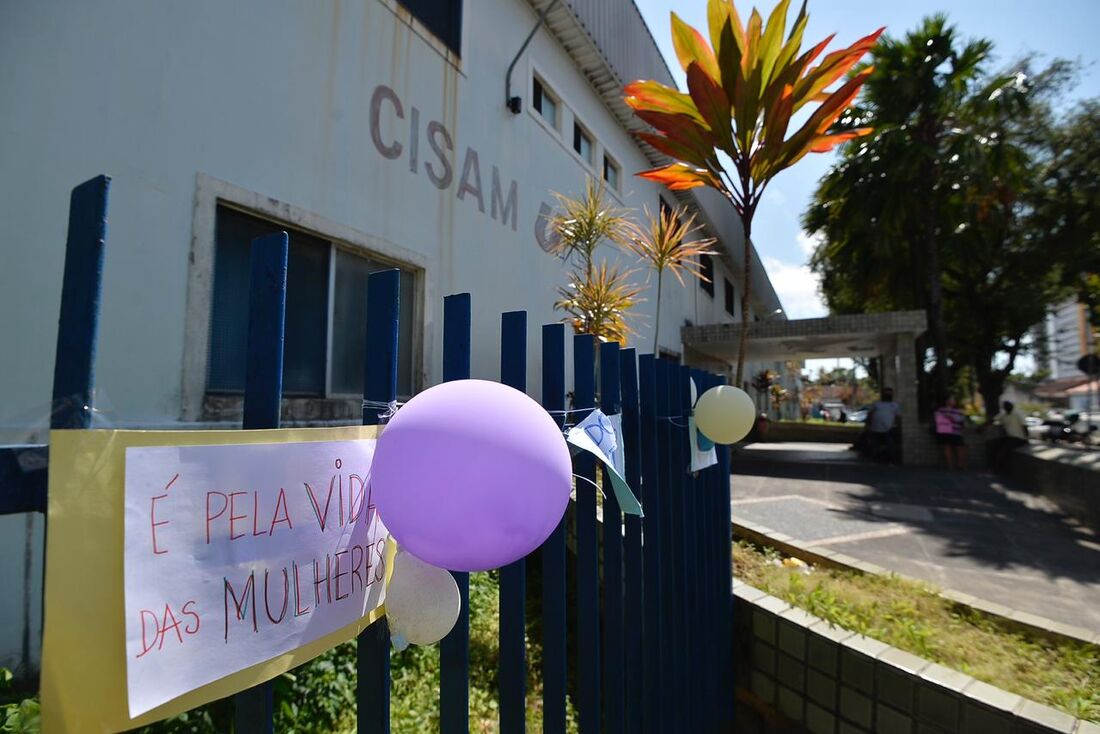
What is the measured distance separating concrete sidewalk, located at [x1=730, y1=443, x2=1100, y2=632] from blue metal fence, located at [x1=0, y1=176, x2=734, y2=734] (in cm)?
243

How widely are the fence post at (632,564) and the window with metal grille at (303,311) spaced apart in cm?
244

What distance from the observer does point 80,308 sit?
71 centimetres

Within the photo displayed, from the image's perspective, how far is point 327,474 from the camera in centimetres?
94

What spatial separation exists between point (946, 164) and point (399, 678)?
1552 centimetres

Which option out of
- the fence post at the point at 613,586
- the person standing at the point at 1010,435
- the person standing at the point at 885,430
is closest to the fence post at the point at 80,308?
the fence post at the point at 613,586

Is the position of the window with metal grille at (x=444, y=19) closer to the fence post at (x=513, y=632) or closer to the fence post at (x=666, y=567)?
the fence post at (x=666, y=567)

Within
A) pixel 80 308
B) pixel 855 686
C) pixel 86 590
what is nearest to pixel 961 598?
pixel 855 686

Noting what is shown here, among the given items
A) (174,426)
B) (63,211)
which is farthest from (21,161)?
(174,426)

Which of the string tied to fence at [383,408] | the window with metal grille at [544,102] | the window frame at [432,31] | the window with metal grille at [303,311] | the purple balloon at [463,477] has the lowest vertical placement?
the purple balloon at [463,477]

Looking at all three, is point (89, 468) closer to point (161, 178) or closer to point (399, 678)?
point (399, 678)

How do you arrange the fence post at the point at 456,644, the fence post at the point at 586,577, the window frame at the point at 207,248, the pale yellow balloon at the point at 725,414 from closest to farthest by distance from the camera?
the fence post at the point at 456,644
the fence post at the point at 586,577
the pale yellow balloon at the point at 725,414
the window frame at the point at 207,248

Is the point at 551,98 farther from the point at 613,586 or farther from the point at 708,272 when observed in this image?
the point at 708,272

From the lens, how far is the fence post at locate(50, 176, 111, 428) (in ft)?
2.29

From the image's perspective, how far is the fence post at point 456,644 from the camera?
3.87ft
